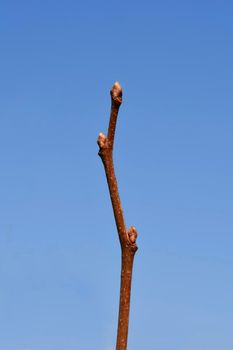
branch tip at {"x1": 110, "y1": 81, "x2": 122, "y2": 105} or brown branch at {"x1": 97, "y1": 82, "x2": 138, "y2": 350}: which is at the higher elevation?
branch tip at {"x1": 110, "y1": 81, "x2": 122, "y2": 105}

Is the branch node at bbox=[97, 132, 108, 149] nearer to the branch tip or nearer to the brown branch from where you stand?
the brown branch

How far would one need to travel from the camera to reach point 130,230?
6578mm

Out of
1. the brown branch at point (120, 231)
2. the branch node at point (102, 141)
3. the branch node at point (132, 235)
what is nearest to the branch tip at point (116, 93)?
the brown branch at point (120, 231)

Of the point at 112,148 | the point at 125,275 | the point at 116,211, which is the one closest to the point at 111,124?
the point at 112,148

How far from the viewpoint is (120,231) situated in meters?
6.55

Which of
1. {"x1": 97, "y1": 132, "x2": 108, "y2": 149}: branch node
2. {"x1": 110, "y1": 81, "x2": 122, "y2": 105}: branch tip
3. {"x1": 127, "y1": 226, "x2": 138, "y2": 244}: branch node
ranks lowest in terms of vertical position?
{"x1": 127, "y1": 226, "x2": 138, "y2": 244}: branch node

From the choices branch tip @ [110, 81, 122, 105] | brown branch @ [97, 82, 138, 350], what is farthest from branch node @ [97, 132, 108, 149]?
branch tip @ [110, 81, 122, 105]

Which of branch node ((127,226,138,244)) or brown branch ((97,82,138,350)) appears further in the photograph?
branch node ((127,226,138,244))

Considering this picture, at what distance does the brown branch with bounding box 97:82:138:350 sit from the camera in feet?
20.6

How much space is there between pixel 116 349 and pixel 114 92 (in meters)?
2.14

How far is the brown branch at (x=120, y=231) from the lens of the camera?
6.29 m

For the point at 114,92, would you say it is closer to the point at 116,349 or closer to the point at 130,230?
the point at 130,230

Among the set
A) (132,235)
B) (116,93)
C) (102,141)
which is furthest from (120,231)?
(116,93)

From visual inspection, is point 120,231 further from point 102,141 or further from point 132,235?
point 102,141
